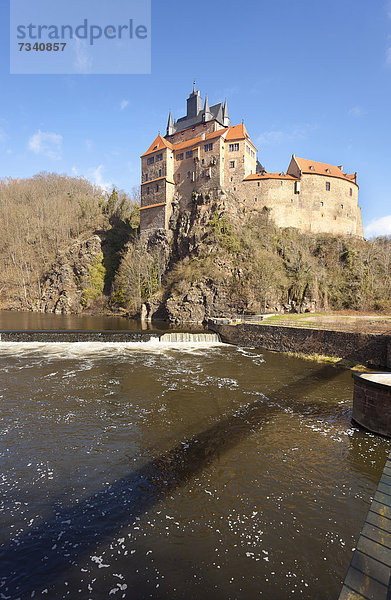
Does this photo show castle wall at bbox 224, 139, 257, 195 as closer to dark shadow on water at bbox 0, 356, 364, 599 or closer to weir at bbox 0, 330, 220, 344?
weir at bbox 0, 330, 220, 344

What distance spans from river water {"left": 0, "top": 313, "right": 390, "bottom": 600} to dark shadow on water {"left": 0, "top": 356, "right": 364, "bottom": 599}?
0.03 m

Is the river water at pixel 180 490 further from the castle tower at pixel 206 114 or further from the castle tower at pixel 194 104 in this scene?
the castle tower at pixel 194 104

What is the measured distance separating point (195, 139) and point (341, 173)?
25.2 m

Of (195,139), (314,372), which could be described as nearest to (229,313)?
(314,372)

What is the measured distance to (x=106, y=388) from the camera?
14.5 m

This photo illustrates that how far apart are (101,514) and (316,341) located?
18527mm

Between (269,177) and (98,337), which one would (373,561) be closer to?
(98,337)

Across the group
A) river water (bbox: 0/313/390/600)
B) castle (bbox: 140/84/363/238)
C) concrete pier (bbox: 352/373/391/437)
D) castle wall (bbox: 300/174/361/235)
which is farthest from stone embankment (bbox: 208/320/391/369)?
castle wall (bbox: 300/174/361/235)

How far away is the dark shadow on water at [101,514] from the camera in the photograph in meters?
5.12

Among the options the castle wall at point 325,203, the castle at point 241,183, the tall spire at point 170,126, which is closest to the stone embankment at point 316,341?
the castle at point 241,183

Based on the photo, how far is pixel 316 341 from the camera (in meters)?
21.7

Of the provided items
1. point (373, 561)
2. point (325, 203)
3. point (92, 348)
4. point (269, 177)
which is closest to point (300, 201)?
point (325, 203)

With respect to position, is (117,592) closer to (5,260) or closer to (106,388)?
(106,388)

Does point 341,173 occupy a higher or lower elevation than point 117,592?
higher
